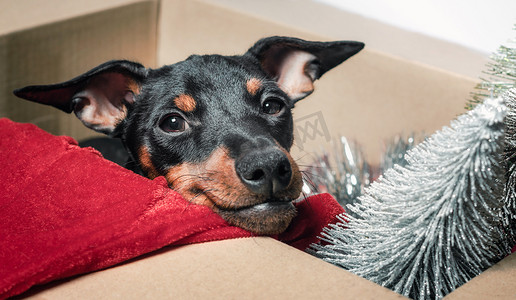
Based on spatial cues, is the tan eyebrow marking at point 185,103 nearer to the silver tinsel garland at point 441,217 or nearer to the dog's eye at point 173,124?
the dog's eye at point 173,124

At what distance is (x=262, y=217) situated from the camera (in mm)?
1017

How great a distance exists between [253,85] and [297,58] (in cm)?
21

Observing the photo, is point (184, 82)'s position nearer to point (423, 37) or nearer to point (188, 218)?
point (188, 218)

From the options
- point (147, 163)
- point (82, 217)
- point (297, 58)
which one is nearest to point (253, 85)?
point (297, 58)

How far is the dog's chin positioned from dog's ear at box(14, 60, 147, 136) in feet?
Answer: 1.57

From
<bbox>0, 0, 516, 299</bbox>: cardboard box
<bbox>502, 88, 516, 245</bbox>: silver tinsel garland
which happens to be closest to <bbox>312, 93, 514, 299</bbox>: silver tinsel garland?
<bbox>502, 88, 516, 245</bbox>: silver tinsel garland

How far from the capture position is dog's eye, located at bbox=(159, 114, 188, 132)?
1211 mm

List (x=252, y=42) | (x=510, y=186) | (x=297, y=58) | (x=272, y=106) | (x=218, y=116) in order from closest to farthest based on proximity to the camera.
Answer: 1. (x=510, y=186)
2. (x=218, y=116)
3. (x=272, y=106)
4. (x=297, y=58)
5. (x=252, y=42)

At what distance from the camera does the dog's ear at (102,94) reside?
48.2 inches

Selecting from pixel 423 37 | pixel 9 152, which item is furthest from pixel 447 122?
pixel 9 152

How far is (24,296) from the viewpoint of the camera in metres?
0.86

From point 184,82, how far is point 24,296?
0.60 metres

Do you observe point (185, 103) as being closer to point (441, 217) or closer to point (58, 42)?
point (441, 217)

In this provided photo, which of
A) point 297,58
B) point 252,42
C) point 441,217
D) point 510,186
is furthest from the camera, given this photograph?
point 252,42
